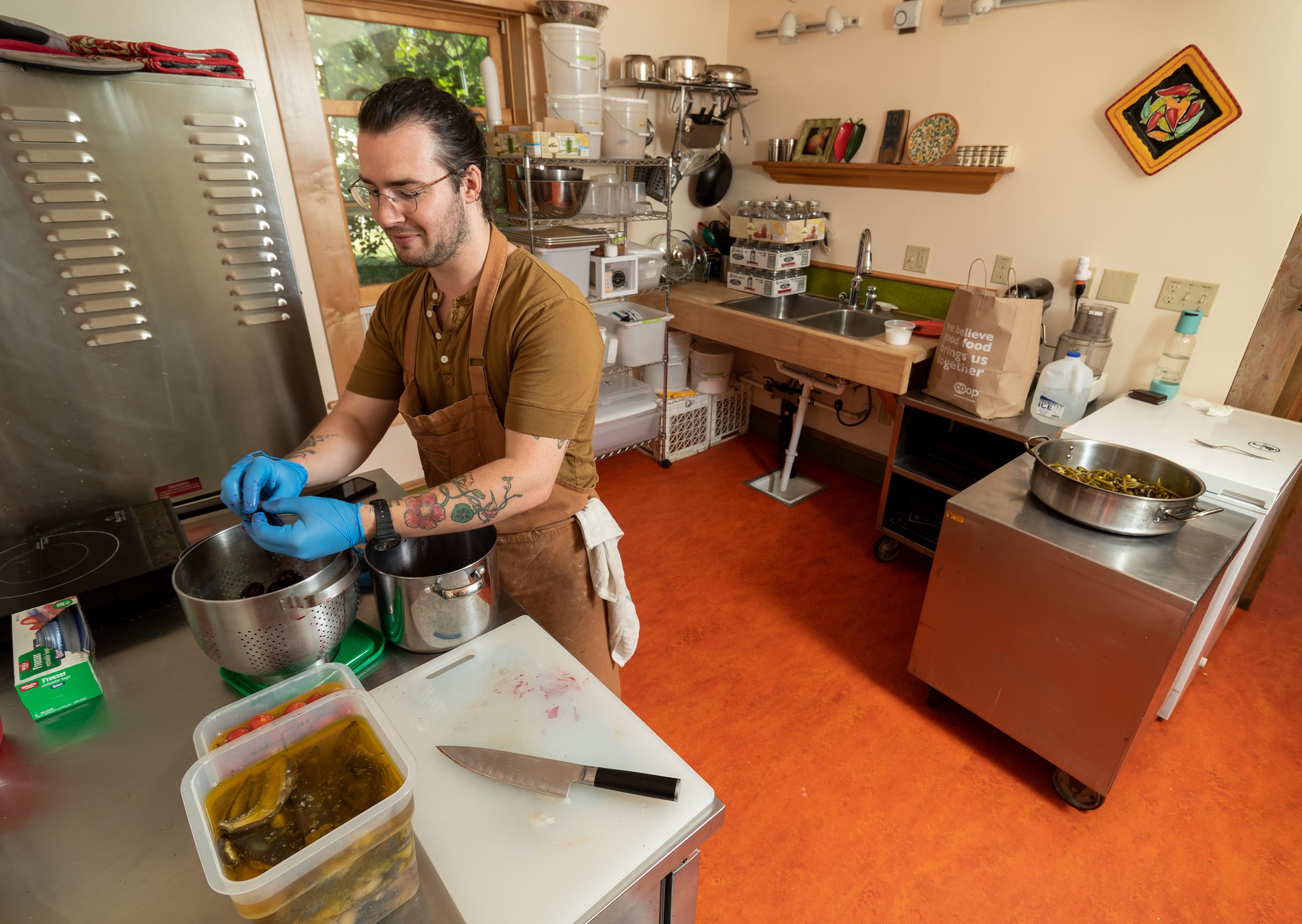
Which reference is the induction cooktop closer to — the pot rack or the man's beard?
the man's beard

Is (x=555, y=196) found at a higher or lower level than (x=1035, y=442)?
higher

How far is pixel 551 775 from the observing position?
2.42 feet

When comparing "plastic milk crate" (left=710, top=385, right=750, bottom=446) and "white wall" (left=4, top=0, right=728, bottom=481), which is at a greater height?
"white wall" (left=4, top=0, right=728, bottom=481)

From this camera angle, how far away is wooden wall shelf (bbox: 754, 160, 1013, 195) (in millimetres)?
2395

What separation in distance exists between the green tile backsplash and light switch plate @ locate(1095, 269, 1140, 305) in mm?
490

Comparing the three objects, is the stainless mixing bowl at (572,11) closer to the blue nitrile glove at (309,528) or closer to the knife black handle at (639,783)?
the blue nitrile glove at (309,528)

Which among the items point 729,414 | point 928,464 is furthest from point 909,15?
point 729,414

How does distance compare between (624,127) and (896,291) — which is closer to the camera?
(624,127)

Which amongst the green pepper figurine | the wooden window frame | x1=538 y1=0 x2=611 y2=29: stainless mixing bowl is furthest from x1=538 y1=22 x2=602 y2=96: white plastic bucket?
the green pepper figurine

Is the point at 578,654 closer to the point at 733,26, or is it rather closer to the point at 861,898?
the point at 861,898

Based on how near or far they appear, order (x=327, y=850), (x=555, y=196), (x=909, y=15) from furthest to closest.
Answer: (x=909, y=15), (x=555, y=196), (x=327, y=850)

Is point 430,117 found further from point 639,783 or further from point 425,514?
point 639,783

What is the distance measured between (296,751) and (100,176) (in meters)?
1.41

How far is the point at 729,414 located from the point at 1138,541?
7.30 ft
